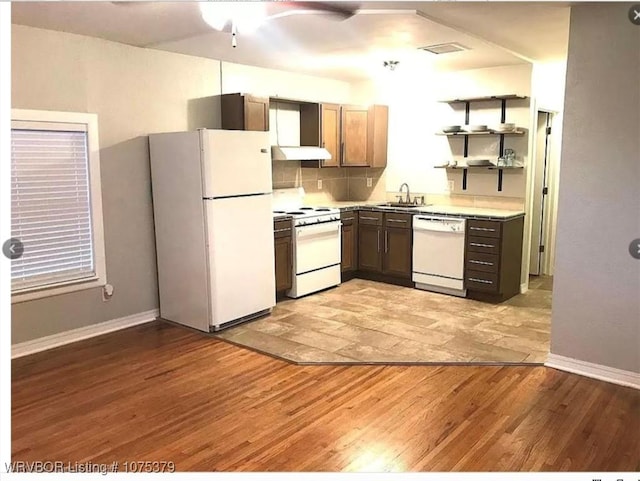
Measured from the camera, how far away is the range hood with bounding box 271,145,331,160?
→ 511 cm

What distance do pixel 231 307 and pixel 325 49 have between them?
7.19 ft

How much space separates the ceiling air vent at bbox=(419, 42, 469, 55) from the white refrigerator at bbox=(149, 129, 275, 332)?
1.47 meters

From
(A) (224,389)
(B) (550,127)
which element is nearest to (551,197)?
(B) (550,127)

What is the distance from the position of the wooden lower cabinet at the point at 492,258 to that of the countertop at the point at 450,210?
49 millimetres

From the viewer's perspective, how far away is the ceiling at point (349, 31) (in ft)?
10.2

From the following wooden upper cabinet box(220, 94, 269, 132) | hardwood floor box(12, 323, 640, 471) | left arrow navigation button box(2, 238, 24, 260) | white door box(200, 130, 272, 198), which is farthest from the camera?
wooden upper cabinet box(220, 94, 269, 132)

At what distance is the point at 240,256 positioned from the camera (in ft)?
13.7

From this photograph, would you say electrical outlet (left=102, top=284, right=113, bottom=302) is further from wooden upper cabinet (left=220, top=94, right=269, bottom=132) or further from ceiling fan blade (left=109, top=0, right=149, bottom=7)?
ceiling fan blade (left=109, top=0, right=149, bottom=7)

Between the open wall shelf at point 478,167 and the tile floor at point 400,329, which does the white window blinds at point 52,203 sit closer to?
the tile floor at point 400,329

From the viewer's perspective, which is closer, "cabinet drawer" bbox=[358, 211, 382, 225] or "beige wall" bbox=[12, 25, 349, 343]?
"beige wall" bbox=[12, 25, 349, 343]

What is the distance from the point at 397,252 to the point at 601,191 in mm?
2558
